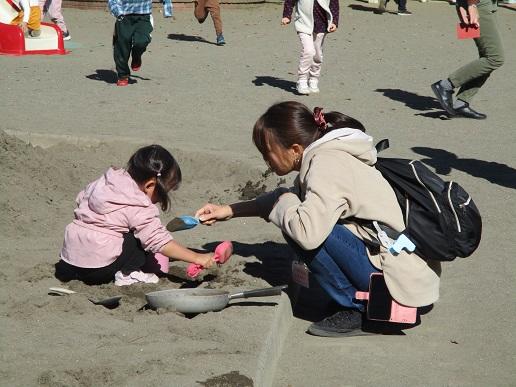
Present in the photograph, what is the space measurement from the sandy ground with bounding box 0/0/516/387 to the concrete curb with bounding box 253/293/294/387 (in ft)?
0.18

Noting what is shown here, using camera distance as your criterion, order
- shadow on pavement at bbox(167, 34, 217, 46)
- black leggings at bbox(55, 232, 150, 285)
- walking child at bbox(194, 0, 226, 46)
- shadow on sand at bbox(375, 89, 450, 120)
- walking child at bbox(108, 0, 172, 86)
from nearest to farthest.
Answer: black leggings at bbox(55, 232, 150, 285), shadow on sand at bbox(375, 89, 450, 120), walking child at bbox(108, 0, 172, 86), walking child at bbox(194, 0, 226, 46), shadow on pavement at bbox(167, 34, 217, 46)

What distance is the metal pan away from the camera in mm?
4188

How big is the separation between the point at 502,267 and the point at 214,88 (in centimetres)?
565

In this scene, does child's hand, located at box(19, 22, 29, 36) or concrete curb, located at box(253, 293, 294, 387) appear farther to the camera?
child's hand, located at box(19, 22, 29, 36)

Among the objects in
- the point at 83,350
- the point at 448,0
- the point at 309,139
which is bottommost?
the point at 448,0

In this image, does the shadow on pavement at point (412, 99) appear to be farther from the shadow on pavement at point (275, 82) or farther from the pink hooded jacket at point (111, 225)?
the pink hooded jacket at point (111, 225)

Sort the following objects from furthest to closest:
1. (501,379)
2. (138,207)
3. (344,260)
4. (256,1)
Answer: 1. (256,1)
2. (138,207)
3. (344,260)
4. (501,379)

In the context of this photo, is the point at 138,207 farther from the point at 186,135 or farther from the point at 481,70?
the point at 481,70

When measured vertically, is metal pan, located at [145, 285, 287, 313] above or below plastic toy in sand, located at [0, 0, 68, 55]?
above

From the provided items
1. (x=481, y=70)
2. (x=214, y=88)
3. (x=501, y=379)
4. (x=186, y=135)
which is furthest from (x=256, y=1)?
(x=501, y=379)

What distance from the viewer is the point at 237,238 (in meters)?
5.57

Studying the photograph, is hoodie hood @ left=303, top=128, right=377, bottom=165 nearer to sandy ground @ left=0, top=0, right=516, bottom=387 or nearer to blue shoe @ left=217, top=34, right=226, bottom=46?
sandy ground @ left=0, top=0, right=516, bottom=387

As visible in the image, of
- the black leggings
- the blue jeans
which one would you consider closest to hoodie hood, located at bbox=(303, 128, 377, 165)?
the blue jeans

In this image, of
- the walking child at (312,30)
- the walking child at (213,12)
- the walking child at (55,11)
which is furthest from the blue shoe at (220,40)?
the walking child at (312,30)
